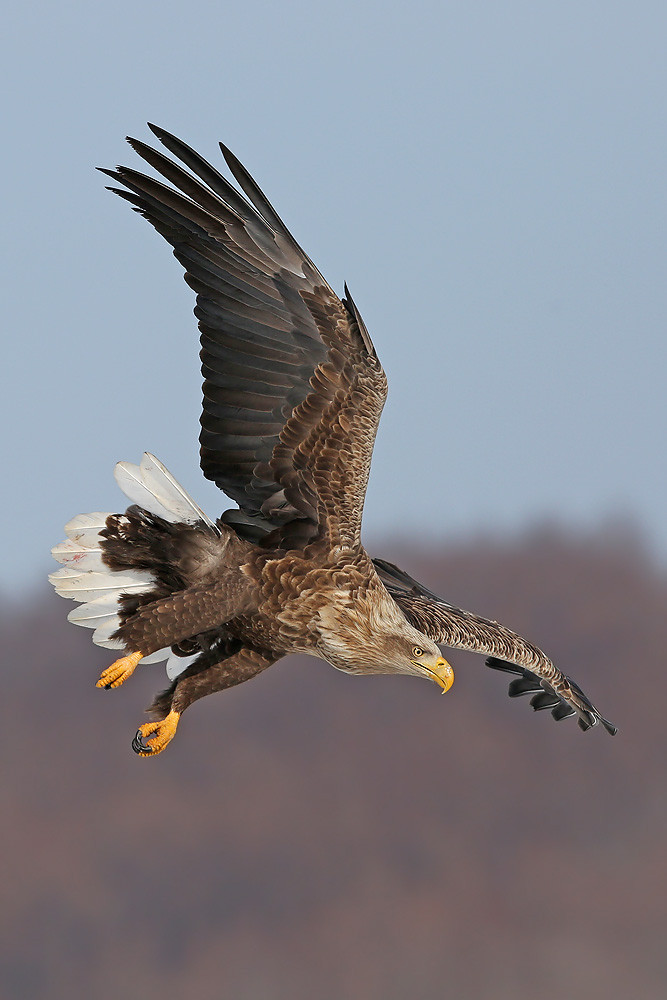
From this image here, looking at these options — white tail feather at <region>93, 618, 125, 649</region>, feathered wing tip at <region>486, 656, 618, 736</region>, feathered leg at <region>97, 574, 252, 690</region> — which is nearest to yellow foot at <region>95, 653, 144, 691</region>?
feathered leg at <region>97, 574, 252, 690</region>

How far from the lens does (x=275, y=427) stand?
6035 mm

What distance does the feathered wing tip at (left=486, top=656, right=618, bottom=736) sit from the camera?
762cm

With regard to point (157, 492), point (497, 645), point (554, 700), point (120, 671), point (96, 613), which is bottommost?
point (554, 700)

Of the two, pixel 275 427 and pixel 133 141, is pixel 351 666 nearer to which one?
pixel 275 427

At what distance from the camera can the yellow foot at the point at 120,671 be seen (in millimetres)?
5773

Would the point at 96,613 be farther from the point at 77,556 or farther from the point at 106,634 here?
the point at 77,556

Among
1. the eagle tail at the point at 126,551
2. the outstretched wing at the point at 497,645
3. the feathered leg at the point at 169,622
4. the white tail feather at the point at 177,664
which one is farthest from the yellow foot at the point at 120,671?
the outstretched wing at the point at 497,645

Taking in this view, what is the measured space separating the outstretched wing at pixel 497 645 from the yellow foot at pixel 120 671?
1.48m

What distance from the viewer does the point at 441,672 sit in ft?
19.6

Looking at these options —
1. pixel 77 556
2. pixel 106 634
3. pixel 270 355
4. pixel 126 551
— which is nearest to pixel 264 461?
pixel 270 355

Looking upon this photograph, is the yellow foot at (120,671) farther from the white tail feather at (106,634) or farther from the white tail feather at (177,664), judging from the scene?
the white tail feather at (177,664)

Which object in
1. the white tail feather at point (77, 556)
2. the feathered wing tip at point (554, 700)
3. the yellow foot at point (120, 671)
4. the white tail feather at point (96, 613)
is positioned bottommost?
the feathered wing tip at point (554, 700)

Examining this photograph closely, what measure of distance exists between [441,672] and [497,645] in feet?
3.29

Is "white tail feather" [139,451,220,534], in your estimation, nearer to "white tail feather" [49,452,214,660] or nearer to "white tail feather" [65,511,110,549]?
"white tail feather" [49,452,214,660]
